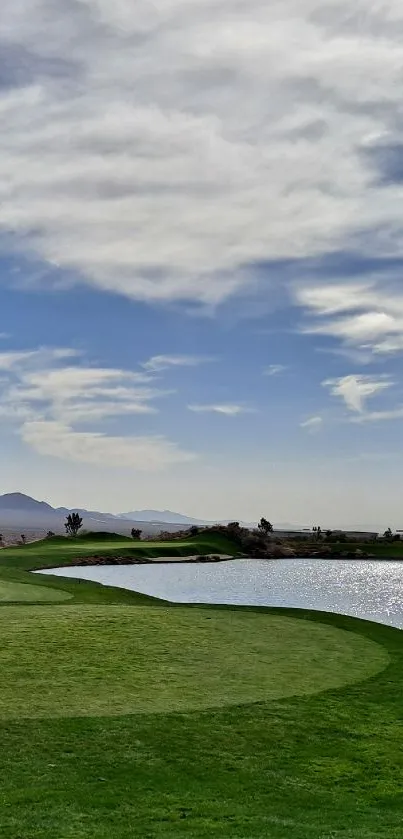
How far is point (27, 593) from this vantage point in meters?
33.7

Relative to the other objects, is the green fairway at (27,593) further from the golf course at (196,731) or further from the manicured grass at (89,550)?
the manicured grass at (89,550)

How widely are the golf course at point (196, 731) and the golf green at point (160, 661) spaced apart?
6 centimetres

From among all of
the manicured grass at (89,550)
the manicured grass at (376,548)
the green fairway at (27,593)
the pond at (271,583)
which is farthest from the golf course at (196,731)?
the manicured grass at (376,548)

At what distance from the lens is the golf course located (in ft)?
34.6

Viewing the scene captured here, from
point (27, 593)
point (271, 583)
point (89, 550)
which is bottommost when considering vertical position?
point (271, 583)

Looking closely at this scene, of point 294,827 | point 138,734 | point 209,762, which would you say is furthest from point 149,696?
point 294,827

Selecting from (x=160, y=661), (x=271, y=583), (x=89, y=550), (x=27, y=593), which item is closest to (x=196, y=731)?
(x=160, y=661)

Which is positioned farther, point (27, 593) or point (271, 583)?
point (271, 583)

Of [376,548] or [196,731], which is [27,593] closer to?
[196,731]

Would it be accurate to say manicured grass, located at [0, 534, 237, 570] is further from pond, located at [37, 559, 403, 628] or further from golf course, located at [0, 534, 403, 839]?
golf course, located at [0, 534, 403, 839]

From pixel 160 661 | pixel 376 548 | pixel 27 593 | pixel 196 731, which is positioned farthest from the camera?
pixel 376 548

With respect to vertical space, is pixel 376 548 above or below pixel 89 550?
below

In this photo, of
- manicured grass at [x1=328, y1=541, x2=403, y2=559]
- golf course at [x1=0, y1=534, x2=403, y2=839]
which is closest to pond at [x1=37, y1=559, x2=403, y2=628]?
manicured grass at [x1=328, y1=541, x2=403, y2=559]

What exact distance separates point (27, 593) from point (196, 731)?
21.4m
